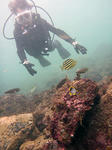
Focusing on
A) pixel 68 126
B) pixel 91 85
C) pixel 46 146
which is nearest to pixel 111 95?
pixel 91 85

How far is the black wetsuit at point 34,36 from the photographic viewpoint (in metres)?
7.39

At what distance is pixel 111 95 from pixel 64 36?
16.8 ft

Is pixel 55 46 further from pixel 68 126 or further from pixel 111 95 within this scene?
pixel 68 126

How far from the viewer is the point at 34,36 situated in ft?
24.7

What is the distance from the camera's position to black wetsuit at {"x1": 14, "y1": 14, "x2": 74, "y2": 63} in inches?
291

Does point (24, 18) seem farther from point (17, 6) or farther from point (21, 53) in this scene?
point (21, 53)

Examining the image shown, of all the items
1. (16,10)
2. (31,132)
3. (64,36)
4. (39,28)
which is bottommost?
(31,132)

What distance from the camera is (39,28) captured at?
305 inches

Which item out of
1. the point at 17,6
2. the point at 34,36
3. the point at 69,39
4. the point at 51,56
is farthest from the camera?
the point at 51,56

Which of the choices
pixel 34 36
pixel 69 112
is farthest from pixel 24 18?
pixel 69 112

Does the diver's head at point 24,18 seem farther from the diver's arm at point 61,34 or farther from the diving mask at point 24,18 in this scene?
the diver's arm at point 61,34

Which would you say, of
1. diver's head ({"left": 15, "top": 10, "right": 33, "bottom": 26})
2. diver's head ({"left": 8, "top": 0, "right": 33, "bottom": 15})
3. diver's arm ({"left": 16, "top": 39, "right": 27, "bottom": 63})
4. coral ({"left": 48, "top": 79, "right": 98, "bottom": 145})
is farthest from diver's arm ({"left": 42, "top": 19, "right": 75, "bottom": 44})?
coral ({"left": 48, "top": 79, "right": 98, "bottom": 145})

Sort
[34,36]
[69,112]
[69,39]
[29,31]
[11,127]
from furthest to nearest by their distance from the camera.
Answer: [34,36], [29,31], [69,39], [11,127], [69,112]

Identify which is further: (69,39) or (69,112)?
(69,39)
